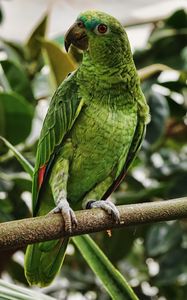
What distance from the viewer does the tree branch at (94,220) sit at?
0.60 metres

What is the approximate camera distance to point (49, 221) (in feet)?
2.07

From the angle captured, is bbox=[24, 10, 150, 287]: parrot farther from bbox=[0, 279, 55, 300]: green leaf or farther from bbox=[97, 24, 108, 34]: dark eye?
bbox=[0, 279, 55, 300]: green leaf

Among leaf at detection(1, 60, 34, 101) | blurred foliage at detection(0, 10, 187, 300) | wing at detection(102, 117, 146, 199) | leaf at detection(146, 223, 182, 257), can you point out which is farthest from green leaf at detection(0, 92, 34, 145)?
leaf at detection(146, 223, 182, 257)

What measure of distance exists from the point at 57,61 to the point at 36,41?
0.17 metres

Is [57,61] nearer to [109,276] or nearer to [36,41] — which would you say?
[36,41]

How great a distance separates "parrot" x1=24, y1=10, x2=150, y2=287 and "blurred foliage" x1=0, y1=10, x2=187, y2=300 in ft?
0.46

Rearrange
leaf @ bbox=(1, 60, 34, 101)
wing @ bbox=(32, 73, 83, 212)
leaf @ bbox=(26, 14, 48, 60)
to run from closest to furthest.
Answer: wing @ bbox=(32, 73, 83, 212) → leaf @ bbox=(1, 60, 34, 101) → leaf @ bbox=(26, 14, 48, 60)

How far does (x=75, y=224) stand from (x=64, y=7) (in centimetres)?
124

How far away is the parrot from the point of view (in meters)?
0.84

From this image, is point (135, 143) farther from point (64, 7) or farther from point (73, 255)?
point (64, 7)

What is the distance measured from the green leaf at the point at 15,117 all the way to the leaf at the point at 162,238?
0.36m

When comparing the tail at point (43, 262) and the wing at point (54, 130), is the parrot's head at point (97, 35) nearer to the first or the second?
the wing at point (54, 130)

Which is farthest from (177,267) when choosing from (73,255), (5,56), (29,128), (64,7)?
(64,7)

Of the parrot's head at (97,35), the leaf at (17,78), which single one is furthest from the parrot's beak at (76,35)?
the leaf at (17,78)
